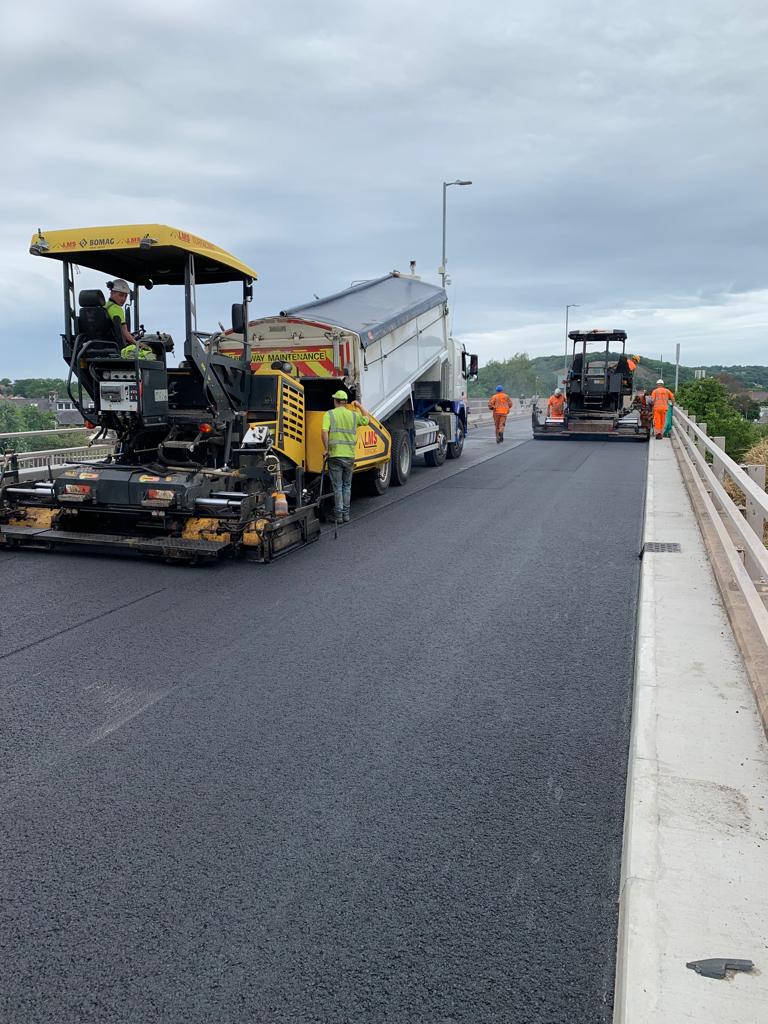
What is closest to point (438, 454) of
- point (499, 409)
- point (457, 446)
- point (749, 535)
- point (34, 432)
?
point (457, 446)

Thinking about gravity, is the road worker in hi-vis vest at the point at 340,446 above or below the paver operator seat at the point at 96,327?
below

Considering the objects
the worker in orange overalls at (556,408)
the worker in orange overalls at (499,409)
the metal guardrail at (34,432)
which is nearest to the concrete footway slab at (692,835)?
the metal guardrail at (34,432)

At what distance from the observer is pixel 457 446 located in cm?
1839

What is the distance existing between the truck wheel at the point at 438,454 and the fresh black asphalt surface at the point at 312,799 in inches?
389

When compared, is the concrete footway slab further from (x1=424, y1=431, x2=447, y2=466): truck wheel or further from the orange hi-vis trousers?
the orange hi-vis trousers

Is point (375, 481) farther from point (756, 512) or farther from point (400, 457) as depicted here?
point (756, 512)

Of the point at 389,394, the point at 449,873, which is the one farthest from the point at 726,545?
the point at 389,394

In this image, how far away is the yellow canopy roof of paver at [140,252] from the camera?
7.59 metres

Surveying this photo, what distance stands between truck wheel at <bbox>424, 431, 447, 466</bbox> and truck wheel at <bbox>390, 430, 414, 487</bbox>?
2605 mm

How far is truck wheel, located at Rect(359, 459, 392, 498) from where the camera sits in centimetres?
1245

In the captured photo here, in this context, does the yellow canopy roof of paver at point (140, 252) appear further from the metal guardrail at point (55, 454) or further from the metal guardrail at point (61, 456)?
the metal guardrail at point (61, 456)

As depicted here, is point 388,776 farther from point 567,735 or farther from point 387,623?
point 387,623

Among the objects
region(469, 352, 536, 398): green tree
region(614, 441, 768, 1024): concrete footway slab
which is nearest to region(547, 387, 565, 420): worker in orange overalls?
region(614, 441, 768, 1024): concrete footway slab

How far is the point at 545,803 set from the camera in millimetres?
3457
